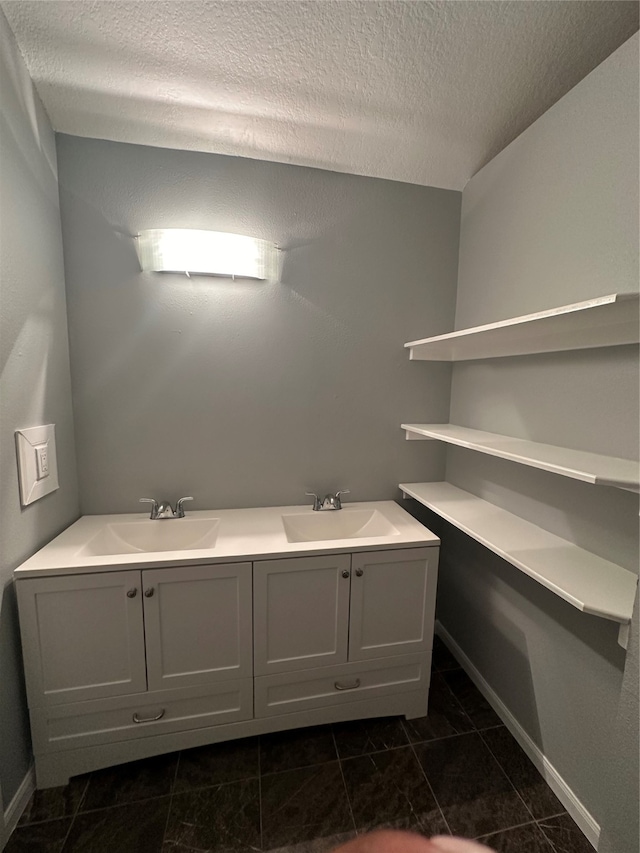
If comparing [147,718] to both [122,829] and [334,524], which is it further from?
[334,524]

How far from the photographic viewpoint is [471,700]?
1631 mm

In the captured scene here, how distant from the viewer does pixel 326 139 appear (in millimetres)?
1525

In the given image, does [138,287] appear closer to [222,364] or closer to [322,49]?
[222,364]

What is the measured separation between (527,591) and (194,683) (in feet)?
4.47

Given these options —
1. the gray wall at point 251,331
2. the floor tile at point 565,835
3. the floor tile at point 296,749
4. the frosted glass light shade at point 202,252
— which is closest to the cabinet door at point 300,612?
the floor tile at point 296,749

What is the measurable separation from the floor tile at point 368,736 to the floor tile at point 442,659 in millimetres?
395

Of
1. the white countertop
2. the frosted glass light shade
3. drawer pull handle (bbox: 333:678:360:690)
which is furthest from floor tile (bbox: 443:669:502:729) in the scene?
the frosted glass light shade

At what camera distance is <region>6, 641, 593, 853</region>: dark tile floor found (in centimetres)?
112

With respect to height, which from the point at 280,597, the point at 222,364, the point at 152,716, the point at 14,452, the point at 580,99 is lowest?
the point at 152,716

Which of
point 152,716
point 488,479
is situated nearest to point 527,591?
point 488,479

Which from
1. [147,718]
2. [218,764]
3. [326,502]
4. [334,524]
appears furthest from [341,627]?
[147,718]

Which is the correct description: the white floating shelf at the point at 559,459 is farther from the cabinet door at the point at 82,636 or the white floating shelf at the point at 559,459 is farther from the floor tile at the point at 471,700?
the cabinet door at the point at 82,636

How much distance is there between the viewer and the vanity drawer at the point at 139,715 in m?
1.25

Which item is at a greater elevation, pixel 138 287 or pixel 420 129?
pixel 420 129
